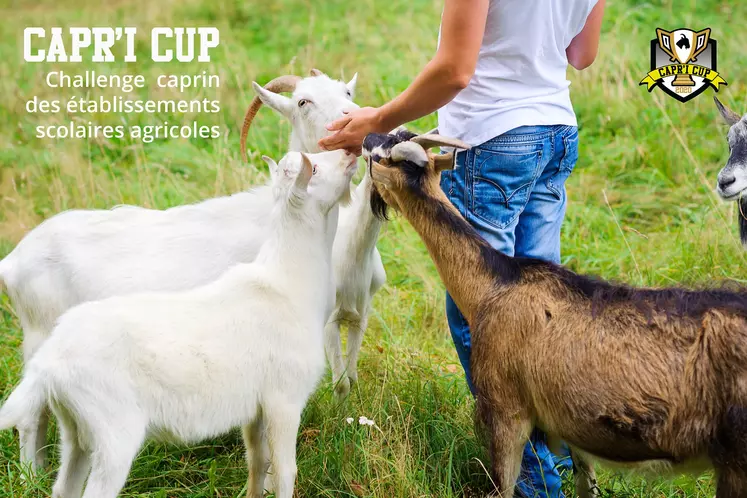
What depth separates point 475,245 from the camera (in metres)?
3.29

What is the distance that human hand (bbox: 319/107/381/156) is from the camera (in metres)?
3.54

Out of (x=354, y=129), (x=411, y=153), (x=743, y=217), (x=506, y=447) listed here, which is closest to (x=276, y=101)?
(x=354, y=129)

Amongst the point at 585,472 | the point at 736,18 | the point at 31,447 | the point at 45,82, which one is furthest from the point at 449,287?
the point at 736,18

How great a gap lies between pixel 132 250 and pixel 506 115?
6.52ft

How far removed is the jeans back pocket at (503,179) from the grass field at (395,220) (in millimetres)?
983

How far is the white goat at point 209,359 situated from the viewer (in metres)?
3.11

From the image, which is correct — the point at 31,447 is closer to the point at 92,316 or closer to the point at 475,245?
the point at 92,316

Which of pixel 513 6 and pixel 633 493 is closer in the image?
pixel 513 6

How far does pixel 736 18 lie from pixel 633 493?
7.32 m

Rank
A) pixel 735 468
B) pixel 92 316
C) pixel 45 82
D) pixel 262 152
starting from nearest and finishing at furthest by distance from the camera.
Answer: pixel 735 468, pixel 92 316, pixel 262 152, pixel 45 82

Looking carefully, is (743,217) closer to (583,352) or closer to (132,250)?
(583,352)

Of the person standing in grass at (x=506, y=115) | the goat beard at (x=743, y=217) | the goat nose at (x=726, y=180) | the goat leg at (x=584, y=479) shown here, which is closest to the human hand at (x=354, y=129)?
the person standing in grass at (x=506, y=115)

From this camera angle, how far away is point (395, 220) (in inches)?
263

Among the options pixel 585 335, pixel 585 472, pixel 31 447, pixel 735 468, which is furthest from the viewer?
pixel 31 447
